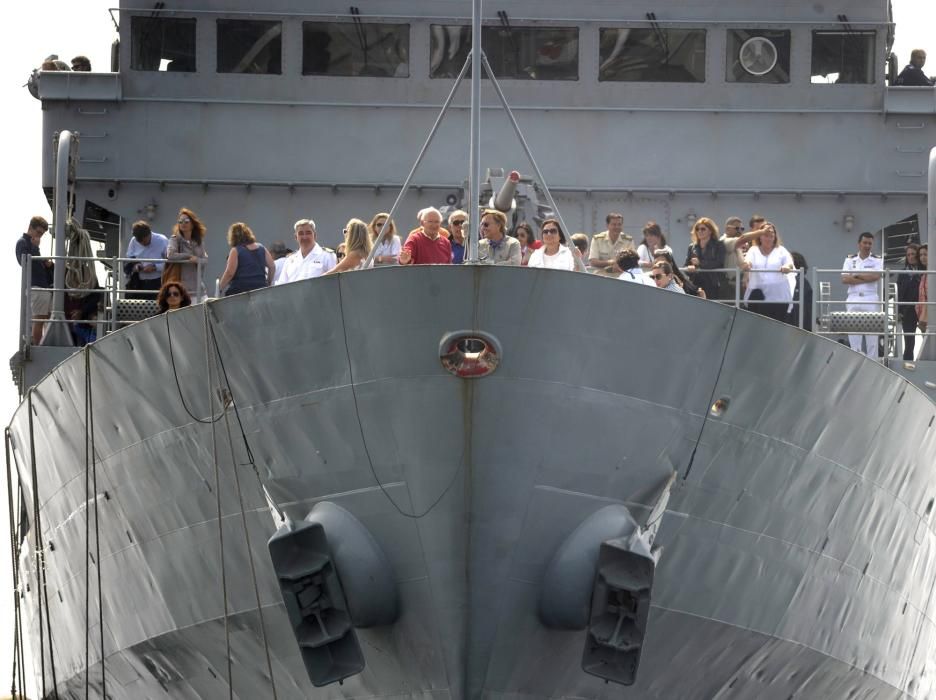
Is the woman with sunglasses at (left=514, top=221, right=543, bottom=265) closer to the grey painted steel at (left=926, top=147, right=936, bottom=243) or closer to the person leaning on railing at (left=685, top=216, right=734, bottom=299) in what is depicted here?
the person leaning on railing at (left=685, top=216, right=734, bottom=299)

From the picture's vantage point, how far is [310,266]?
11727mm

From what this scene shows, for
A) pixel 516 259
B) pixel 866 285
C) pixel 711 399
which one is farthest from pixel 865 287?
pixel 711 399

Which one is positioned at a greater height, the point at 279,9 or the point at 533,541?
the point at 279,9

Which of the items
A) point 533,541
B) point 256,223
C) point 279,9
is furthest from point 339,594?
point 279,9

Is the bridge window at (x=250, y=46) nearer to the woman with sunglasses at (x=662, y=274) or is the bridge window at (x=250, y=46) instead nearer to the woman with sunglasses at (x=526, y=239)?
the woman with sunglasses at (x=526, y=239)

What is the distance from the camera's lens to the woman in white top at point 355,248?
1096cm

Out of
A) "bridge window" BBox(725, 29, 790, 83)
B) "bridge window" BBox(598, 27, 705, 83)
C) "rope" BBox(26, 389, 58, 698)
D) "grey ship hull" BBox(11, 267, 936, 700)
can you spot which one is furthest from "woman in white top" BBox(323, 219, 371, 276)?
"bridge window" BBox(725, 29, 790, 83)

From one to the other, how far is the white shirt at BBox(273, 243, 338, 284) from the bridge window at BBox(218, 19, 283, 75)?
528 centimetres

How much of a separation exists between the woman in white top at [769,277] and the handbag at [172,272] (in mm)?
3890

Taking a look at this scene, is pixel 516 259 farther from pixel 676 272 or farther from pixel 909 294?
pixel 909 294

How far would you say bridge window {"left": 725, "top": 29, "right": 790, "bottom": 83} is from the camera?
1686 cm

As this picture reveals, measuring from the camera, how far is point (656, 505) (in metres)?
9.96

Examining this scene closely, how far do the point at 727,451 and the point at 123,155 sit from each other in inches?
314

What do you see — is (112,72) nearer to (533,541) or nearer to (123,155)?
(123,155)
